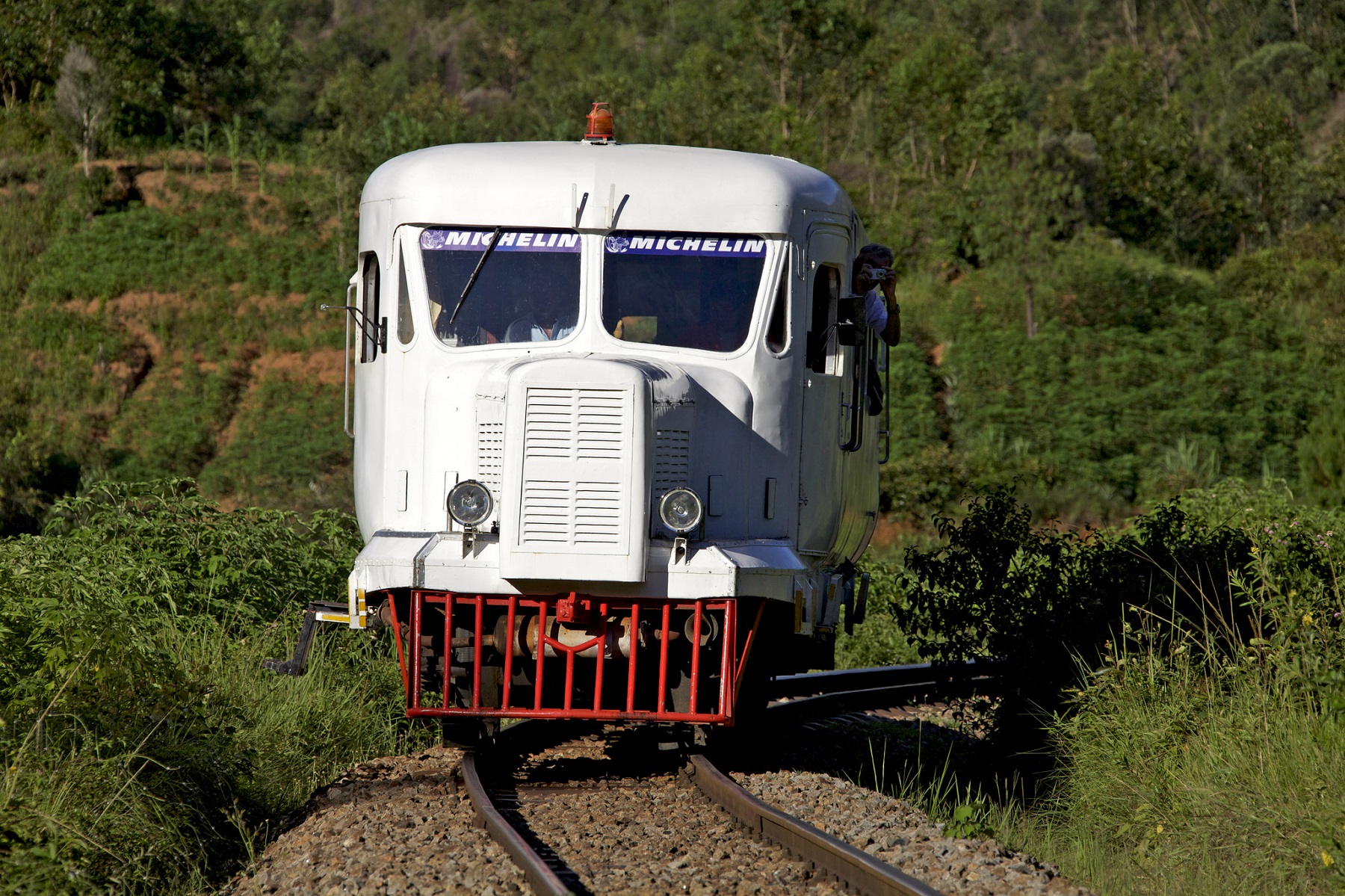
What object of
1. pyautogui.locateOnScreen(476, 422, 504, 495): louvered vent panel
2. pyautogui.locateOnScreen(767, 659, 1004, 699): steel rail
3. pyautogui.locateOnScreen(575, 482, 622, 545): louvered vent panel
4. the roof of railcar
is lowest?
pyautogui.locateOnScreen(767, 659, 1004, 699): steel rail

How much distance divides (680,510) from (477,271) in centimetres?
181

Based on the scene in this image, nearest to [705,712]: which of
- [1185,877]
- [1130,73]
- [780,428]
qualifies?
[780,428]

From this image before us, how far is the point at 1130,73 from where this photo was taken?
5281 cm

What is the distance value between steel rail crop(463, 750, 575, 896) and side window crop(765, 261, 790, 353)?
277 centimetres

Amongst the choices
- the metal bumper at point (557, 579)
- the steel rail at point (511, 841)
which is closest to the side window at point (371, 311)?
the metal bumper at point (557, 579)

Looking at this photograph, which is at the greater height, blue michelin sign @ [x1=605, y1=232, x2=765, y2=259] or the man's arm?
blue michelin sign @ [x1=605, y1=232, x2=765, y2=259]

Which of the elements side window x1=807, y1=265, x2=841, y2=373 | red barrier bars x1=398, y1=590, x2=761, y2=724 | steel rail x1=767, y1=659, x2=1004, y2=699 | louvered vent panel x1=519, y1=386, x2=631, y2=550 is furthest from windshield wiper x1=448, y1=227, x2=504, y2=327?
steel rail x1=767, y1=659, x2=1004, y2=699

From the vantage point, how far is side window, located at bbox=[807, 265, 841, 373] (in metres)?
8.05

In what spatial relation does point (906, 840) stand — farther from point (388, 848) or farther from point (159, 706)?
point (159, 706)

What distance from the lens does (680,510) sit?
23.0ft

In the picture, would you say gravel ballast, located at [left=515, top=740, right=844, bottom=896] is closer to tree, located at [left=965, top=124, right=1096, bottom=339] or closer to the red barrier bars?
the red barrier bars

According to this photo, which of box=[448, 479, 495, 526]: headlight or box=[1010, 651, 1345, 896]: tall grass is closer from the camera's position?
box=[1010, 651, 1345, 896]: tall grass

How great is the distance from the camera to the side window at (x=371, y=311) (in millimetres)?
8164

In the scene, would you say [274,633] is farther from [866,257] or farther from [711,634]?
[866,257]
